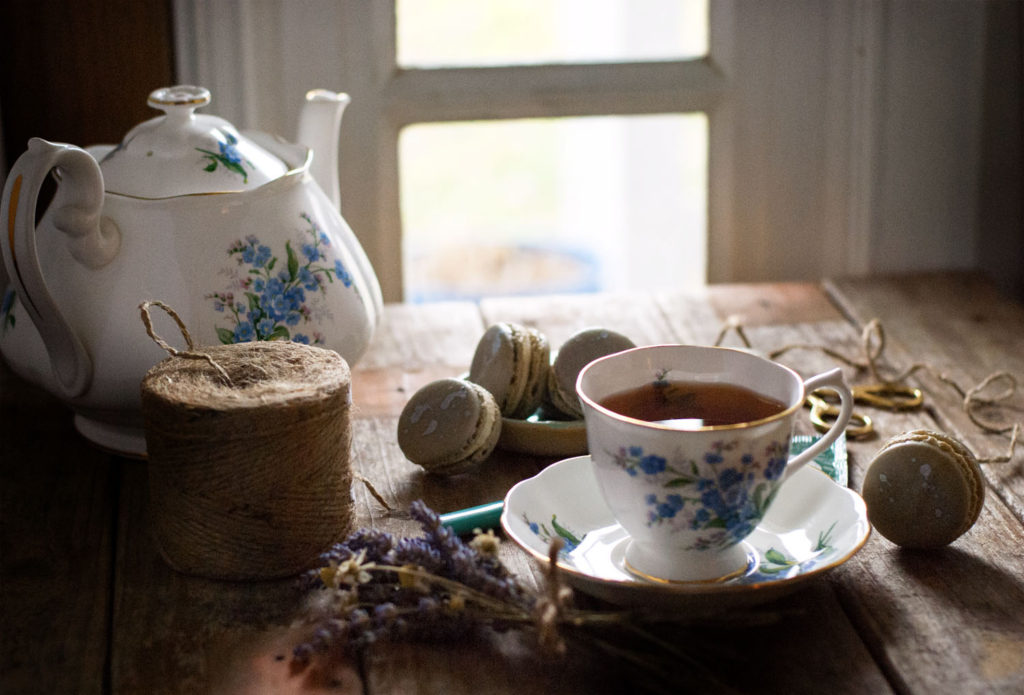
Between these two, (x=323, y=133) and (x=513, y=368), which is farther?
(x=323, y=133)

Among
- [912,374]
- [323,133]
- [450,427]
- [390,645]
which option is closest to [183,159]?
[323,133]

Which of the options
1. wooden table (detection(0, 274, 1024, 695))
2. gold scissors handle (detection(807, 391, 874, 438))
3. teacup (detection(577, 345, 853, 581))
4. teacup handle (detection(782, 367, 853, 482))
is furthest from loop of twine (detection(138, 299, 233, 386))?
gold scissors handle (detection(807, 391, 874, 438))

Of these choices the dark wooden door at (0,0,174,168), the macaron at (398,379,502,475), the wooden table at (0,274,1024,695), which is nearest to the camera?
the wooden table at (0,274,1024,695)

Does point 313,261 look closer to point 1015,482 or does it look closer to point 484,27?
point 1015,482

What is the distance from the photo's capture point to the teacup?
61cm

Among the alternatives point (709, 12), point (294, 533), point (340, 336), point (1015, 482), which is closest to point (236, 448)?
point (294, 533)

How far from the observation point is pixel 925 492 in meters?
0.71

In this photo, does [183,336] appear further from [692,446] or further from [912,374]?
[912,374]

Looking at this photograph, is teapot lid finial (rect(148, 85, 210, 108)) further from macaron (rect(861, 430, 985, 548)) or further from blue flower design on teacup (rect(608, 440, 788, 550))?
macaron (rect(861, 430, 985, 548))

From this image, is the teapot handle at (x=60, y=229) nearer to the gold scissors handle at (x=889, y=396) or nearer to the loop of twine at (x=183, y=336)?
the loop of twine at (x=183, y=336)

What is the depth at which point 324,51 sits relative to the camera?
1.37m

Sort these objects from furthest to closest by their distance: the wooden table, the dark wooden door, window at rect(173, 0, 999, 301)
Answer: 1. window at rect(173, 0, 999, 301)
2. the dark wooden door
3. the wooden table

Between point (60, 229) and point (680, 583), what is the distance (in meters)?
0.50

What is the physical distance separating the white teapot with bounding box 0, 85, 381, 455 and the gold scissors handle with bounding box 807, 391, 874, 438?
0.38 metres
